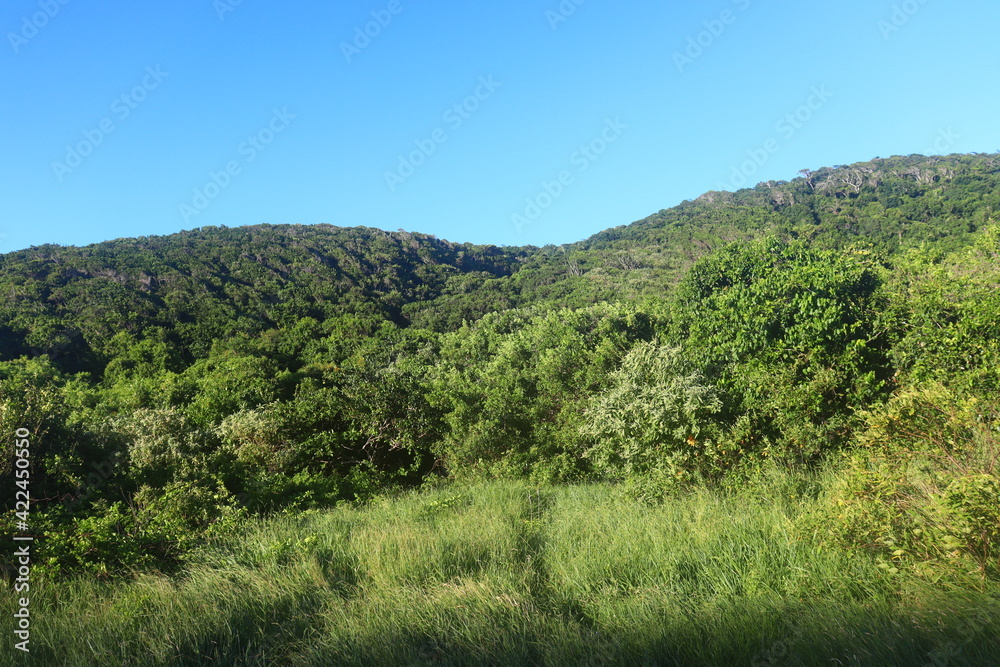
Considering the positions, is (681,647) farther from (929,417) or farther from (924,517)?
(929,417)

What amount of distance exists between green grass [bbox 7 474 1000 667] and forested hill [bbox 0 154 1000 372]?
41014 mm

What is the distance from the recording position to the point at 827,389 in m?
10.3

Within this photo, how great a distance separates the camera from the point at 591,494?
10.4 metres

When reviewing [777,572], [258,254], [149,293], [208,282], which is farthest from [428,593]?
[258,254]

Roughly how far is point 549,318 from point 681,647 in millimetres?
19779

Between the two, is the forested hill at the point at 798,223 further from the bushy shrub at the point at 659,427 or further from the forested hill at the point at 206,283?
the bushy shrub at the point at 659,427

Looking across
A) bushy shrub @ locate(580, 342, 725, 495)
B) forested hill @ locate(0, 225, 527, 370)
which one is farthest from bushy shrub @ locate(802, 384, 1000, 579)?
forested hill @ locate(0, 225, 527, 370)

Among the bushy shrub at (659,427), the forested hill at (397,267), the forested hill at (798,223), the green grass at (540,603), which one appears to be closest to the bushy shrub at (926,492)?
the green grass at (540,603)

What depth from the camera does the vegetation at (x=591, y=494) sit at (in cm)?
394

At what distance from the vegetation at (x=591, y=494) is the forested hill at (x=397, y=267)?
29096mm

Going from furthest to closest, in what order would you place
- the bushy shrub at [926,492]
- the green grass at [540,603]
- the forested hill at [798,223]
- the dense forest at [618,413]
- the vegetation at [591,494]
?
the forested hill at [798,223], the dense forest at [618,413], the vegetation at [591,494], the bushy shrub at [926,492], the green grass at [540,603]

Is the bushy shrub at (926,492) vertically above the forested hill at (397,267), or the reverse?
the forested hill at (397,267)

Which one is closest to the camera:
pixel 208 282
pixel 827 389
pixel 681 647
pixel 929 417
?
pixel 681 647

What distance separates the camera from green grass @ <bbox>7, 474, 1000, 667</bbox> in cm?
354
